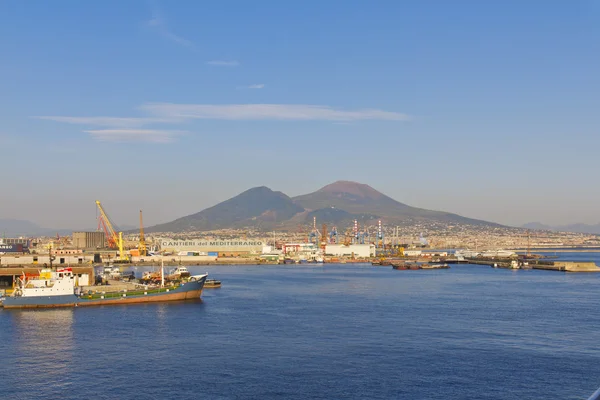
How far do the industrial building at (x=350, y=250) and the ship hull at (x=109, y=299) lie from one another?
7979cm

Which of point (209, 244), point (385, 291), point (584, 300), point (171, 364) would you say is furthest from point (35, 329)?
point (209, 244)

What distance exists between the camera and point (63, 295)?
3844 centimetres

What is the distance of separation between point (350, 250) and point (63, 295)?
88.9m

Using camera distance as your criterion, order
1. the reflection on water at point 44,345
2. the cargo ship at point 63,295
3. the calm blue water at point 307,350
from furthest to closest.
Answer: the cargo ship at point 63,295, the reflection on water at point 44,345, the calm blue water at point 307,350

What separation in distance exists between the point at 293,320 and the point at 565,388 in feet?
51.8

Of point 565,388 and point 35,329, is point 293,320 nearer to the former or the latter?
point 35,329

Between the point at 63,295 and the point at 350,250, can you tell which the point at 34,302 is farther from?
the point at 350,250

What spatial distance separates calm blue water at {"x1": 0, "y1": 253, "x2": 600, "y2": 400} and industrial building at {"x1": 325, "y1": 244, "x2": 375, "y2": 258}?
80.5 meters

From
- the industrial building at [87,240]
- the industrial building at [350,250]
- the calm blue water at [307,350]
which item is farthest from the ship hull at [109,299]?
the industrial building at [87,240]

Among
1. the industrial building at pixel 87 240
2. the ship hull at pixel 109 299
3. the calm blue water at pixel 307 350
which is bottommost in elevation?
the calm blue water at pixel 307 350

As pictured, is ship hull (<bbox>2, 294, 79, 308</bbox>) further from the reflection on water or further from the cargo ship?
the reflection on water

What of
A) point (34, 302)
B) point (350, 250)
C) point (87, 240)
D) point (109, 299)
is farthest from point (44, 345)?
point (87, 240)

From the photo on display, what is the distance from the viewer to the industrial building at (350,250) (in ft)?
403

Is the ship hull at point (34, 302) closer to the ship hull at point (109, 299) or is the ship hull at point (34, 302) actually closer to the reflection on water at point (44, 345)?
the ship hull at point (109, 299)
